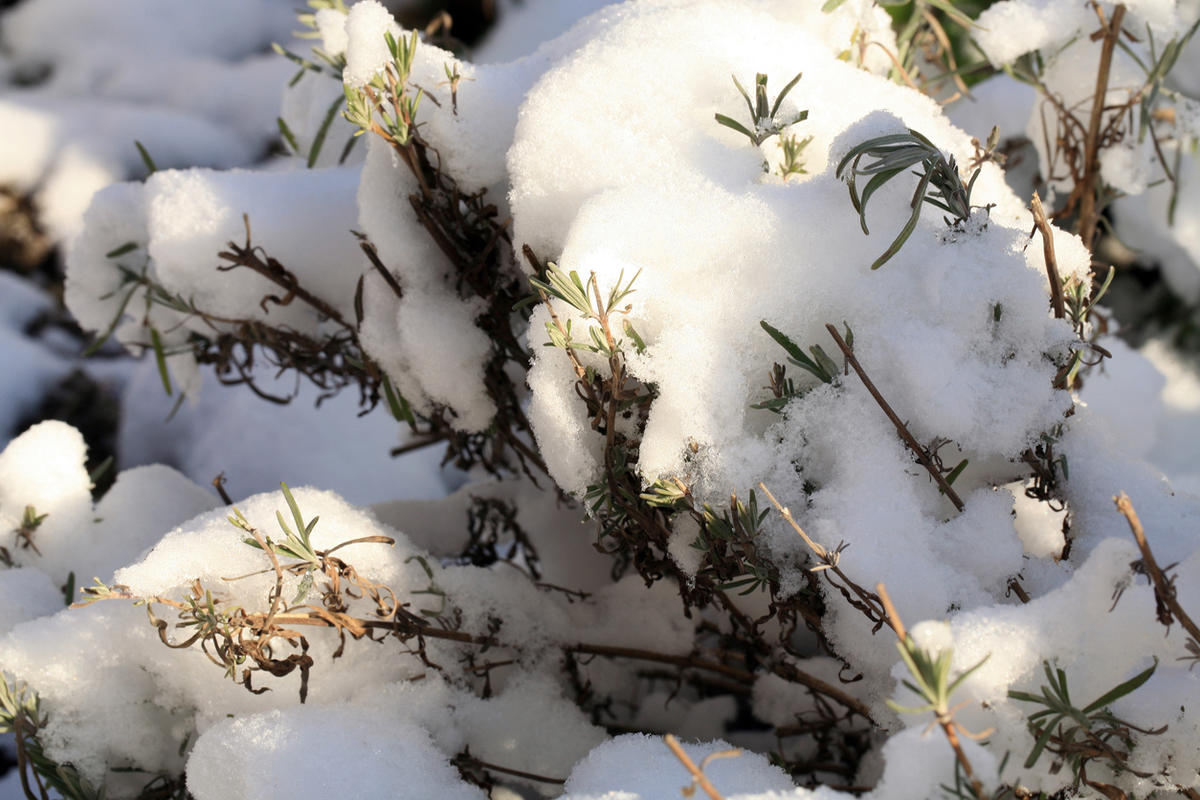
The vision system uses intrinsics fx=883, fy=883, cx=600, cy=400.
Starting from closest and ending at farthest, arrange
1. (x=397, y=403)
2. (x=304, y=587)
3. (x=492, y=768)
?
1. (x=304, y=587)
2. (x=492, y=768)
3. (x=397, y=403)

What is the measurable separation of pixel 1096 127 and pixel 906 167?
0.45 meters

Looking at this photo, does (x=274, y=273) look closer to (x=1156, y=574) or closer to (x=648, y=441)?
(x=648, y=441)

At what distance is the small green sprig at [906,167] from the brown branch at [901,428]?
58mm

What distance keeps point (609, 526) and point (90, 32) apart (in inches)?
78.4

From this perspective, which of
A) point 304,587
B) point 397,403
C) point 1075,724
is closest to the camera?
point 1075,724

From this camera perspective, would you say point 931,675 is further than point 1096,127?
No

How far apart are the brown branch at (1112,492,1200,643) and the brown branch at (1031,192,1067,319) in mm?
199

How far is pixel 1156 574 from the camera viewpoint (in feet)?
1.60

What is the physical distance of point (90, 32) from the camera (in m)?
2.02

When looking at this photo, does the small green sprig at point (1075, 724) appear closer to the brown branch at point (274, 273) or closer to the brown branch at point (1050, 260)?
the brown branch at point (1050, 260)

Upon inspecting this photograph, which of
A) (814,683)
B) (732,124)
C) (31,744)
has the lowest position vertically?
(31,744)

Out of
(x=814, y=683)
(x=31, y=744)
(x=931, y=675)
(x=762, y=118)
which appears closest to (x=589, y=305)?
(x=762, y=118)

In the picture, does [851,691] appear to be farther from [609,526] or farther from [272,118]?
[272,118]

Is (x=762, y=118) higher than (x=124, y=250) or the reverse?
higher
